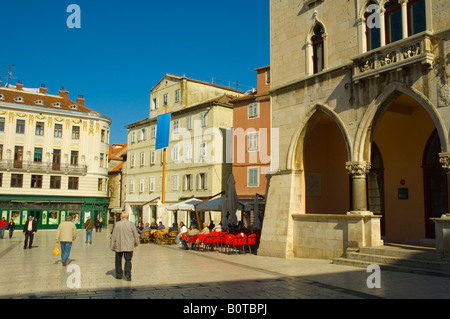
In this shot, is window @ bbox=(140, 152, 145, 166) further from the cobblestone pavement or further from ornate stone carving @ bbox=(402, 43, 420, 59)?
ornate stone carving @ bbox=(402, 43, 420, 59)

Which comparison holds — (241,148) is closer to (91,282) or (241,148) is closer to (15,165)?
(15,165)

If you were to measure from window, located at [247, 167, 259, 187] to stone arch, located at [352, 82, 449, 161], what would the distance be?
2023 cm

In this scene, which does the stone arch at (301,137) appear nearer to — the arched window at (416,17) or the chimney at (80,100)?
the arched window at (416,17)

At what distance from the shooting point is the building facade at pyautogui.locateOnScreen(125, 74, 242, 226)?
3741 cm

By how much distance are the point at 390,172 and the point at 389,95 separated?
4094 millimetres

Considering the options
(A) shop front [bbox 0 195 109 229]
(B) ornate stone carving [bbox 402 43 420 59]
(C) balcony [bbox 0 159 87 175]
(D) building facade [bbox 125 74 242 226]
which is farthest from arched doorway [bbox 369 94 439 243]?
(C) balcony [bbox 0 159 87 175]

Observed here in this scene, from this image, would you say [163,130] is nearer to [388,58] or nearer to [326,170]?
[326,170]

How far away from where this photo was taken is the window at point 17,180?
43.5 meters

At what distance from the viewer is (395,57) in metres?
12.3

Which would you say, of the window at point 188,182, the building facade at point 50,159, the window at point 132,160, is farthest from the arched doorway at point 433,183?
the building facade at point 50,159

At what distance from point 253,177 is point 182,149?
9.74 m

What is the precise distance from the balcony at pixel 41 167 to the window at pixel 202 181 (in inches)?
615

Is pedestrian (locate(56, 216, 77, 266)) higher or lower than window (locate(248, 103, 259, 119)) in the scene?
lower
